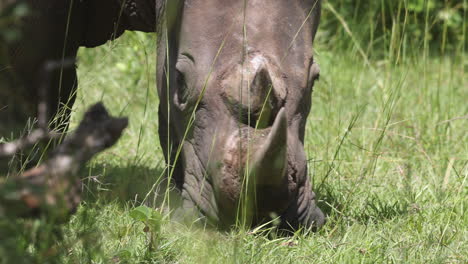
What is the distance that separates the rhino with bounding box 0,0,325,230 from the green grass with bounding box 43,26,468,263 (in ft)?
0.40

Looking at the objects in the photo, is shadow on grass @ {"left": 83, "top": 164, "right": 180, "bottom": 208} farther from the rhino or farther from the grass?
the rhino

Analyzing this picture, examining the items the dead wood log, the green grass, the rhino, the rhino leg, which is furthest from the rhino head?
the dead wood log

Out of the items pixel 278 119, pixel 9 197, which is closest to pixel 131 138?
pixel 278 119

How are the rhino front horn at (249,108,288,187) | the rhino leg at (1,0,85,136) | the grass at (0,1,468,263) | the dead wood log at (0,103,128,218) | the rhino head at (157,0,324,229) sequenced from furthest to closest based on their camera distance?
the rhino leg at (1,0,85,136)
the grass at (0,1,468,263)
the rhino head at (157,0,324,229)
the rhino front horn at (249,108,288,187)
the dead wood log at (0,103,128,218)

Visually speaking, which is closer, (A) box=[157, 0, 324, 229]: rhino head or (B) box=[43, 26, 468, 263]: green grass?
(A) box=[157, 0, 324, 229]: rhino head

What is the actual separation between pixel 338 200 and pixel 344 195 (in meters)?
0.06

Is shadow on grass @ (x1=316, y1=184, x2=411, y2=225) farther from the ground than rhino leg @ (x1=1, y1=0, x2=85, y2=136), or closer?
closer

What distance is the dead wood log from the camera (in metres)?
1.47

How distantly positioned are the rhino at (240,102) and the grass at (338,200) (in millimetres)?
129

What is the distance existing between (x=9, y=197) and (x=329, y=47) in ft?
19.4

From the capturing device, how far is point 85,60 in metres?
6.68

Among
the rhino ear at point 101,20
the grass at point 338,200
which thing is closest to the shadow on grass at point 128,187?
the grass at point 338,200

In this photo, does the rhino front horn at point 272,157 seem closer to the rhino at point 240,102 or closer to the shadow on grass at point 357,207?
the rhino at point 240,102

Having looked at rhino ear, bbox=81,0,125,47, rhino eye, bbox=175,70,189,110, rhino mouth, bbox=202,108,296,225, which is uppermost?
rhino ear, bbox=81,0,125,47
